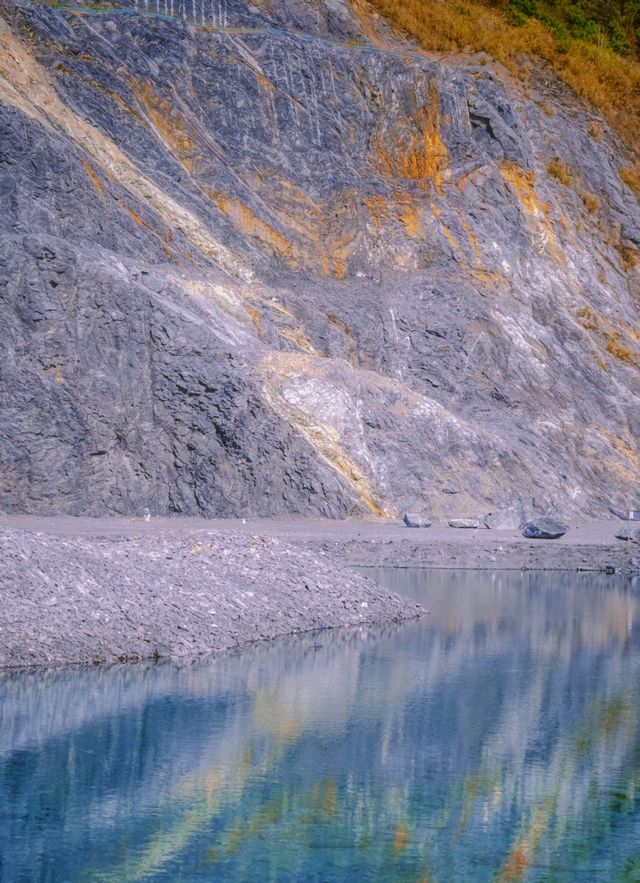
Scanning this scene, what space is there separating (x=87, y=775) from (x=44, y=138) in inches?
1116

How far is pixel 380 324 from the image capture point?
40406 mm

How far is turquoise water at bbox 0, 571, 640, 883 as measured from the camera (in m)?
9.61

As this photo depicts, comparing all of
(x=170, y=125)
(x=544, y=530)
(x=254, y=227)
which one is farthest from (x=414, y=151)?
(x=544, y=530)

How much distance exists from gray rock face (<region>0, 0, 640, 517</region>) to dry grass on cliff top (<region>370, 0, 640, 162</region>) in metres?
1.43

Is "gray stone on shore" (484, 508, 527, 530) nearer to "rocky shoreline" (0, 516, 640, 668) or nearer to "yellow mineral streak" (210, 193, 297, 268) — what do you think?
"rocky shoreline" (0, 516, 640, 668)

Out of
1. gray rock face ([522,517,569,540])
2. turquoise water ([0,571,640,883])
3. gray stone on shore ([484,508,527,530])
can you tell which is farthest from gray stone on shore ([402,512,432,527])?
turquoise water ([0,571,640,883])

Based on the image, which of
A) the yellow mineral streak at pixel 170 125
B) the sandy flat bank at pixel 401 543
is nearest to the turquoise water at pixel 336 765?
the sandy flat bank at pixel 401 543

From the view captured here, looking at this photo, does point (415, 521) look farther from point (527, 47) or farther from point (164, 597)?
point (527, 47)

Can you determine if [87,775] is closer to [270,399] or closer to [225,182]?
[270,399]

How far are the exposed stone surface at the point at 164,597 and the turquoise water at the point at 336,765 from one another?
415 millimetres

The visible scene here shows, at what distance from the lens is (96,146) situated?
3900cm

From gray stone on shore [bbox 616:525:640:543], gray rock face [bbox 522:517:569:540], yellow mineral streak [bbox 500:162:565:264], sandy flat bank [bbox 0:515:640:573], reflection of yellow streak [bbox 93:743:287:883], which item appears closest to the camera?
reflection of yellow streak [bbox 93:743:287:883]

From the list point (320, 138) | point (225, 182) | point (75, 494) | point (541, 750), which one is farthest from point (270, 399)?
point (541, 750)

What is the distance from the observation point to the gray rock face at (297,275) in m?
31.8
